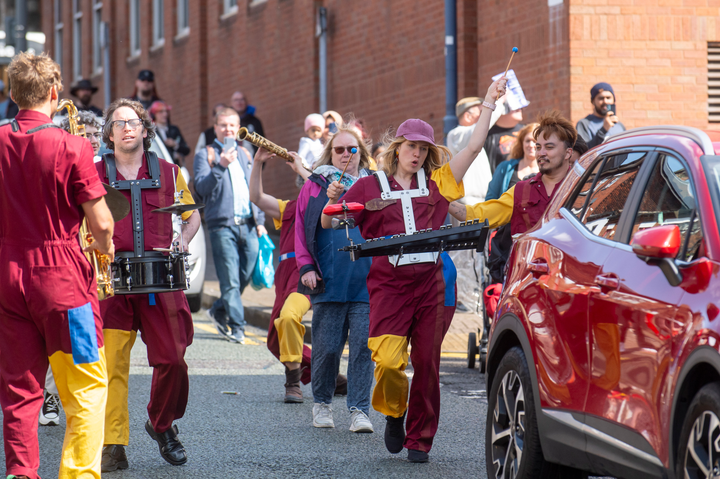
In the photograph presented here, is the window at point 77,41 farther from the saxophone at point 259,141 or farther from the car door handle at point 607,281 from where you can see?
the car door handle at point 607,281

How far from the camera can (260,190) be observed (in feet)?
29.5

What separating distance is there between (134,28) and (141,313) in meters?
27.6

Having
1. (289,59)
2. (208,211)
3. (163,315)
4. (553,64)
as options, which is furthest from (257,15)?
(163,315)

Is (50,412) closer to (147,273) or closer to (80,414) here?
(147,273)

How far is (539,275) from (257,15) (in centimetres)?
2034

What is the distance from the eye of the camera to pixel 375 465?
6734mm

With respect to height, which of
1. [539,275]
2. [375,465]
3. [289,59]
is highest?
[289,59]

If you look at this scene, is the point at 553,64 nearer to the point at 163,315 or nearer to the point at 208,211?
the point at 208,211

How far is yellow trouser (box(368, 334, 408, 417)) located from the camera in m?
6.82

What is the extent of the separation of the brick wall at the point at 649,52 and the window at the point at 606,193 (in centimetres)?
890

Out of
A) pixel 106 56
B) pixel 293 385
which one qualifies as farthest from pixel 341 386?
pixel 106 56

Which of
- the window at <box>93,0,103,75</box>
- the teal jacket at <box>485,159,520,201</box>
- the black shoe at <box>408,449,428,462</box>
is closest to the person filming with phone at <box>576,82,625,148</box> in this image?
the teal jacket at <box>485,159,520,201</box>

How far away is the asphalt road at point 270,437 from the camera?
21.6ft

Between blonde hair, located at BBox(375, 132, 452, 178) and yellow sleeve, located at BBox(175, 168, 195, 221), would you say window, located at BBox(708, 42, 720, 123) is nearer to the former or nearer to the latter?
blonde hair, located at BBox(375, 132, 452, 178)
